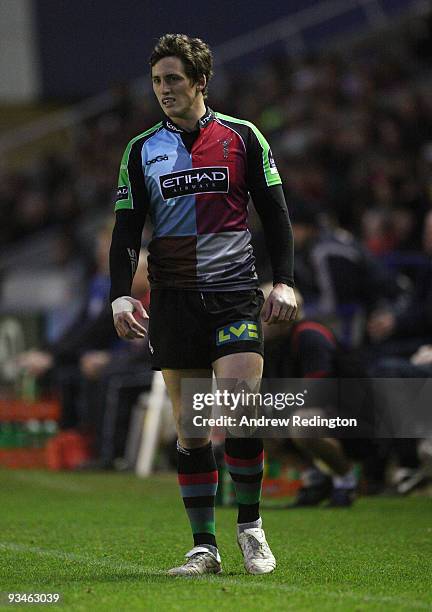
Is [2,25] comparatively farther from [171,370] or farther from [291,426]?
[171,370]

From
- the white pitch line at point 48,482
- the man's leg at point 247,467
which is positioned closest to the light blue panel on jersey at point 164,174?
the man's leg at point 247,467

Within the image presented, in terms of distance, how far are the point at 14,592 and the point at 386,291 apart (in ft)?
20.8

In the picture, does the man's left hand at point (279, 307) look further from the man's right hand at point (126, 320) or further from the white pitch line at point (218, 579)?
the white pitch line at point (218, 579)

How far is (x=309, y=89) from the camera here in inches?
691

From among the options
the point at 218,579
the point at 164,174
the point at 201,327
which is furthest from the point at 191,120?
the point at 218,579

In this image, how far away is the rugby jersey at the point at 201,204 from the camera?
5402 millimetres

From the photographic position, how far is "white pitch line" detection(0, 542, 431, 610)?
15.1 ft

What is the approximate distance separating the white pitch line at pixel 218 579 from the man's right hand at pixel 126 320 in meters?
0.95

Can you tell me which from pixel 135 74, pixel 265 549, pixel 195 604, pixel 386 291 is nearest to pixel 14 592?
pixel 195 604

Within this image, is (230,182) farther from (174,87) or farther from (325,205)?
(325,205)

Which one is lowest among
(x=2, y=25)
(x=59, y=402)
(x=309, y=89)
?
(x=59, y=402)

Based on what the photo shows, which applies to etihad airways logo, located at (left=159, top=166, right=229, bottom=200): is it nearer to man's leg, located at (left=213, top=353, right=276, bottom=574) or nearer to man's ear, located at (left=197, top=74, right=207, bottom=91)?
man's ear, located at (left=197, top=74, right=207, bottom=91)

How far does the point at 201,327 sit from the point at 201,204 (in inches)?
19.2

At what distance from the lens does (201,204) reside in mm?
5395
